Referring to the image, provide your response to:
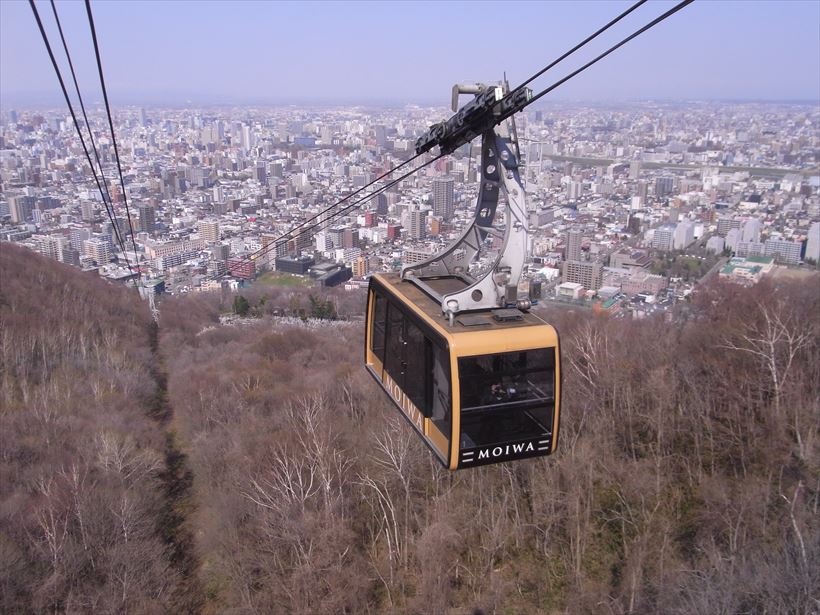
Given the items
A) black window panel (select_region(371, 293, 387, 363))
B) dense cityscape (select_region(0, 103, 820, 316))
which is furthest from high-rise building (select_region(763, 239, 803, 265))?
black window panel (select_region(371, 293, 387, 363))

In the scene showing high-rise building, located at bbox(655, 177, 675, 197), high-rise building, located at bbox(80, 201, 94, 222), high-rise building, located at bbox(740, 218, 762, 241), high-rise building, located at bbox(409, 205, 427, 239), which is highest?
high-rise building, located at bbox(409, 205, 427, 239)

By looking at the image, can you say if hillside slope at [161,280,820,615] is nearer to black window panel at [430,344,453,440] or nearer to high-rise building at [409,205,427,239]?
black window panel at [430,344,453,440]

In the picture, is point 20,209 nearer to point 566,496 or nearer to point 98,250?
point 98,250

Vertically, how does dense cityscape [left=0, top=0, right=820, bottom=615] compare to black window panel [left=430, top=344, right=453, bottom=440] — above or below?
below

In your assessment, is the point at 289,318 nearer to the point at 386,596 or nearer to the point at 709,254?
the point at 386,596

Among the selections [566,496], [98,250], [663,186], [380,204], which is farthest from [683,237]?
[98,250]

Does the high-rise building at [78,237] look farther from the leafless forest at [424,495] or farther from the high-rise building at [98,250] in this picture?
the leafless forest at [424,495]

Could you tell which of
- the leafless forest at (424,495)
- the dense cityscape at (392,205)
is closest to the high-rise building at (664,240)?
the dense cityscape at (392,205)
